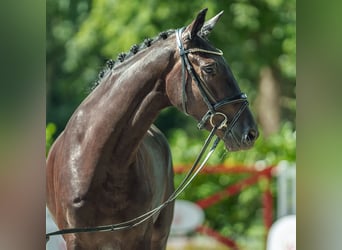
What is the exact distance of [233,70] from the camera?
473cm

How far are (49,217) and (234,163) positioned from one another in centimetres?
231

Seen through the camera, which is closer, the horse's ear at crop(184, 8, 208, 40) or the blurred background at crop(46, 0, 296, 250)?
the horse's ear at crop(184, 8, 208, 40)

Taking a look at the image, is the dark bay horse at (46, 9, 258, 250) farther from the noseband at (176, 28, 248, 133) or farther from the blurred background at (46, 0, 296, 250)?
the blurred background at (46, 0, 296, 250)

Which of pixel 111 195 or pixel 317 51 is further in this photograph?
pixel 111 195

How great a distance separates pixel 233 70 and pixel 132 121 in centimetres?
305

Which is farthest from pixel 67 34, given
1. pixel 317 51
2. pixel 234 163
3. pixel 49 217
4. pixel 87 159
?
pixel 317 51

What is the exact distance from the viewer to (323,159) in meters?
1.02

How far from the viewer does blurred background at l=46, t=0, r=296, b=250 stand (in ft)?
13.8

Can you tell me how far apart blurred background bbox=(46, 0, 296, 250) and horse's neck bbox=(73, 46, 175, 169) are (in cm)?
226

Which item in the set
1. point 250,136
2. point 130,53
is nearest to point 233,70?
point 130,53

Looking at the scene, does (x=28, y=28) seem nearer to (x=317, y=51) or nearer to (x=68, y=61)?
(x=317, y=51)

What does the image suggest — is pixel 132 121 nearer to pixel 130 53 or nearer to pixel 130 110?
pixel 130 110

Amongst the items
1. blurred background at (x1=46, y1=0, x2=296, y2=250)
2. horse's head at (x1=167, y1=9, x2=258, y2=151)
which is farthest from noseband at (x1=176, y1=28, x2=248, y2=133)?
blurred background at (x1=46, y1=0, x2=296, y2=250)

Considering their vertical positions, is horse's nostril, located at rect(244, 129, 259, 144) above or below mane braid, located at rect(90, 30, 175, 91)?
below
